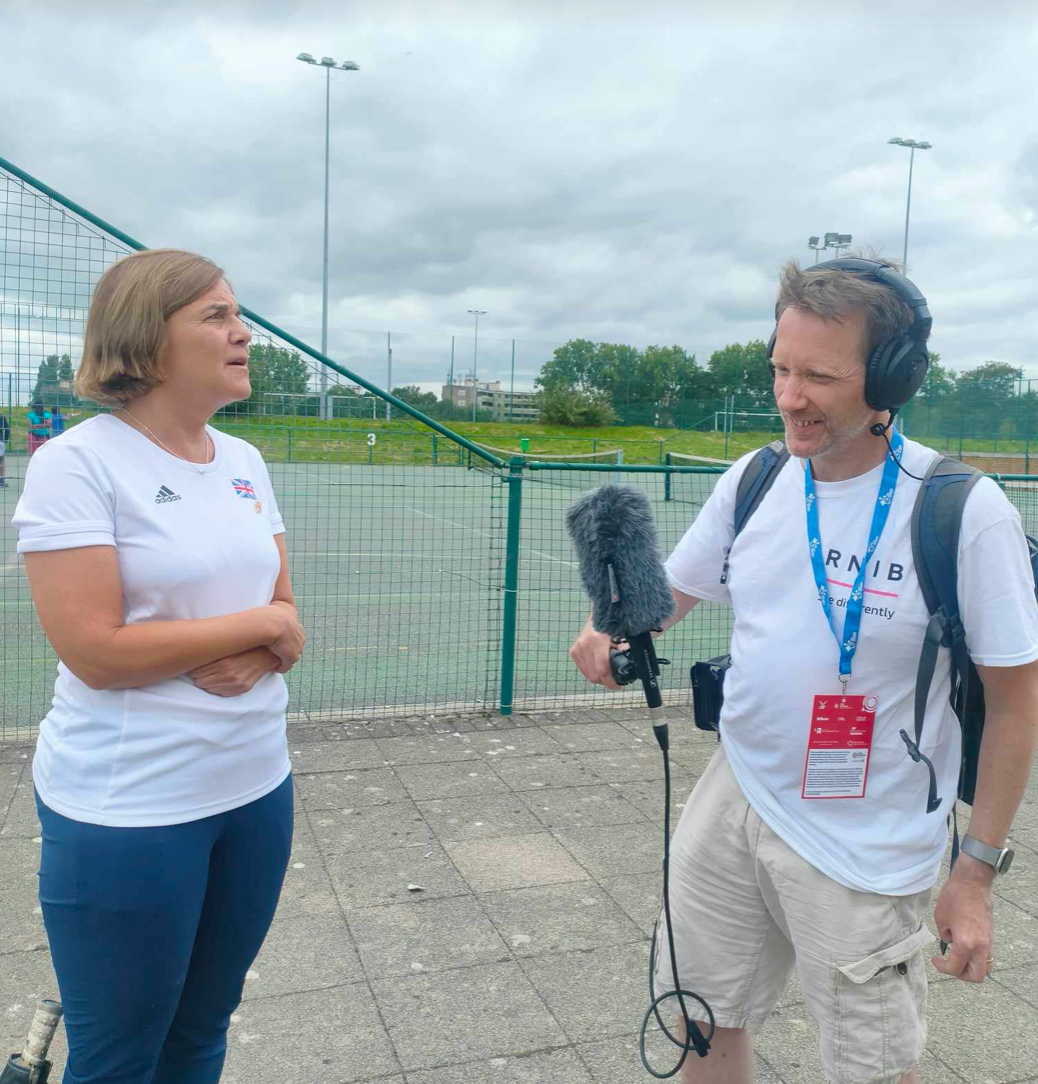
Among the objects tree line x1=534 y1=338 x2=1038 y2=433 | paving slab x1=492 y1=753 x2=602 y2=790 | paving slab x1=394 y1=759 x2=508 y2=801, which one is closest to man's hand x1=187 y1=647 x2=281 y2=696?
paving slab x1=394 y1=759 x2=508 y2=801

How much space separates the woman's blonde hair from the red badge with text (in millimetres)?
1523

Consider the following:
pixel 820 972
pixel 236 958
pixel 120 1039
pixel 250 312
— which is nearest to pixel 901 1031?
pixel 820 972

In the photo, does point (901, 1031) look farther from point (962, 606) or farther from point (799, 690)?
point (962, 606)

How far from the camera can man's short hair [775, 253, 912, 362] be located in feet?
6.93

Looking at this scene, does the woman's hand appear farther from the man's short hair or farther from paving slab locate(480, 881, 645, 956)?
paving slab locate(480, 881, 645, 956)

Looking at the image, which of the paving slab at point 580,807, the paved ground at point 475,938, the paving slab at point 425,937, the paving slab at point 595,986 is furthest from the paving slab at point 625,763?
the paving slab at point 595,986

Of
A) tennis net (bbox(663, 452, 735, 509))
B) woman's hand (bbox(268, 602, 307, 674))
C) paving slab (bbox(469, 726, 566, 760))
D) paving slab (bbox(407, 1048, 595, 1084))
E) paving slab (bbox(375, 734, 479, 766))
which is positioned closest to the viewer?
woman's hand (bbox(268, 602, 307, 674))

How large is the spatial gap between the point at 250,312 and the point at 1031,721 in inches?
Answer: 175

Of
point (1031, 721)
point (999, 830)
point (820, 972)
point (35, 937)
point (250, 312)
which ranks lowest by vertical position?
point (35, 937)

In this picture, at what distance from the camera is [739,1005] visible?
2365mm

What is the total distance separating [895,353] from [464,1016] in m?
Answer: 2.36

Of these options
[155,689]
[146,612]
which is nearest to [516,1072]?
[155,689]

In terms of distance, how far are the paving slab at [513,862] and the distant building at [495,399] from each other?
38203 mm

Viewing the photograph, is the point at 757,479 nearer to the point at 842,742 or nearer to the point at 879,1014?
the point at 842,742
